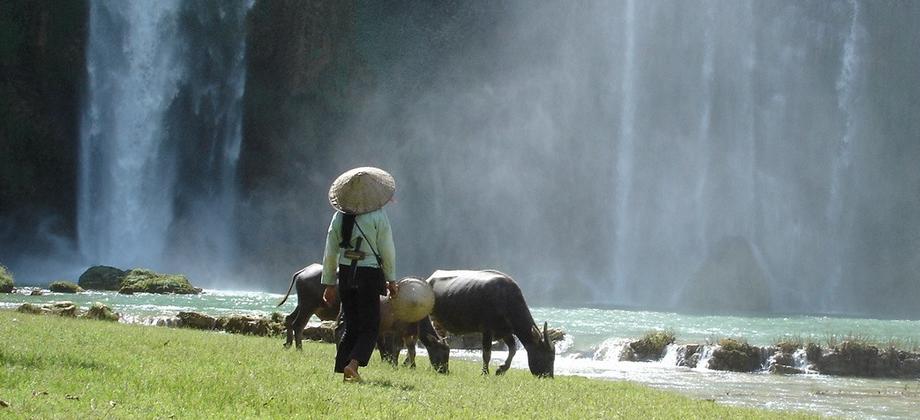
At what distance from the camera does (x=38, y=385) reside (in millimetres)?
7672

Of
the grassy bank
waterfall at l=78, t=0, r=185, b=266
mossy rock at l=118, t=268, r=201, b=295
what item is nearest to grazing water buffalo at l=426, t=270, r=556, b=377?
the grassy bank

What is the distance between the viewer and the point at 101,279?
57000 mm

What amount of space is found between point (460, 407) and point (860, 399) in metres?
12.4

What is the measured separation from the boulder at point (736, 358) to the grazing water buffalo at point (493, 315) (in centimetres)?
1095

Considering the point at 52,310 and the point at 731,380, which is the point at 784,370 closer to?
the point at 731,380

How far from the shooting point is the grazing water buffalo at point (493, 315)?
49.5ft

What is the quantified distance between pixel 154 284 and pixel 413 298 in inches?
1769

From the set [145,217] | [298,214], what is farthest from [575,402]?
[298,214]

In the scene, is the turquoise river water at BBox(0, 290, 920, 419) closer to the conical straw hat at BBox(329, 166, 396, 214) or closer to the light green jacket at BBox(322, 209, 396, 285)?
the light green jacket at BBox(322, 209, 396, 285)

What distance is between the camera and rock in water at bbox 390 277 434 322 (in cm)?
1250

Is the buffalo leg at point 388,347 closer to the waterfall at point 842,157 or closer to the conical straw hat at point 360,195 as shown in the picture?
the conical straw hat at point 360,195

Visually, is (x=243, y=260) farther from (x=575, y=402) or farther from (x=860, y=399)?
(x=575, y=402)

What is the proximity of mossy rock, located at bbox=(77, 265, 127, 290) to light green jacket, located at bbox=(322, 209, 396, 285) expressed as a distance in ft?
162

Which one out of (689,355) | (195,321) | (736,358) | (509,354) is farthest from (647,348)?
(509,354)
